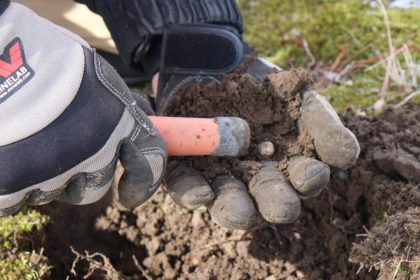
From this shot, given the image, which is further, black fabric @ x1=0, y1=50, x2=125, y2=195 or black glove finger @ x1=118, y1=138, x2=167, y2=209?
black glove finger @ x1=118, y1=138, x2=167, y2=209

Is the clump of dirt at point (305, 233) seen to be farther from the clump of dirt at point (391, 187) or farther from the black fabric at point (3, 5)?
the black fabric at point (3, 5)

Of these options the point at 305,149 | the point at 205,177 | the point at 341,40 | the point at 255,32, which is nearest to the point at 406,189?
the point at 305,149

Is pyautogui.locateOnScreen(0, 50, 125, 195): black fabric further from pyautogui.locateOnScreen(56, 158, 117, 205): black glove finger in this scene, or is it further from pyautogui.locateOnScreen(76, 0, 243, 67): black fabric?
pyautogui.locateOnScreen(76, 0, 243, 67): black fabric

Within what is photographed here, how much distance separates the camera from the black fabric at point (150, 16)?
211cm

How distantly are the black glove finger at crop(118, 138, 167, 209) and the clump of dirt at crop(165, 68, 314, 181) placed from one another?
0.32m

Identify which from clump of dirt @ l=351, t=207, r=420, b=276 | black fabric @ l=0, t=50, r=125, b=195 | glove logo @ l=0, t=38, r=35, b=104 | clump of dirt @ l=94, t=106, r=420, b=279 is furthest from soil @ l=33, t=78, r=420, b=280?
glove logo @ l=0, t=38, r=35, b=104

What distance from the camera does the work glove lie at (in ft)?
5.03

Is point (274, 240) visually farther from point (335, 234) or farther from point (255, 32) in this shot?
point (255, 32)

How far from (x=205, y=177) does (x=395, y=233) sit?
0.55 m

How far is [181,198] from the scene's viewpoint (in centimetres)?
159

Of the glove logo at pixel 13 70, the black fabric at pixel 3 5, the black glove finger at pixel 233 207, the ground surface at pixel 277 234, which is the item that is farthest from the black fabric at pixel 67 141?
the ground surface at pixel 277 234

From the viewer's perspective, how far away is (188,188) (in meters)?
1.60

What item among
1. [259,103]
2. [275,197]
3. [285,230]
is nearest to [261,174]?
[275,197]

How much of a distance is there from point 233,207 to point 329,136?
351 millimetres
